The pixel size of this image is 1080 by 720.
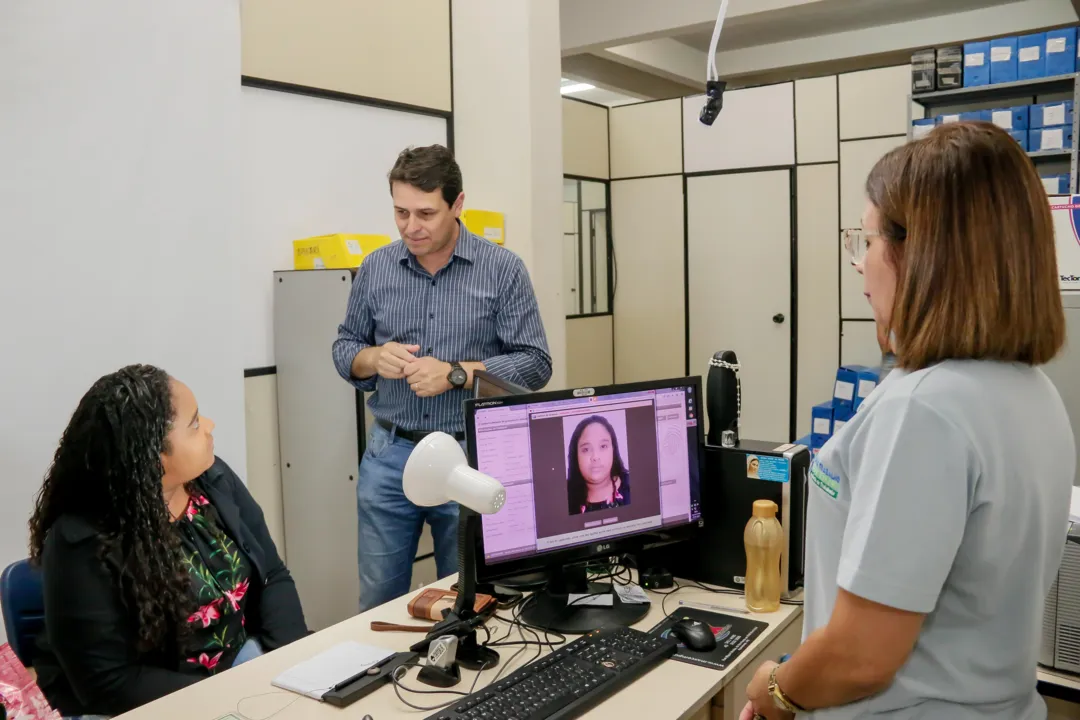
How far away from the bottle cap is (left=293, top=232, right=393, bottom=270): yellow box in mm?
1591

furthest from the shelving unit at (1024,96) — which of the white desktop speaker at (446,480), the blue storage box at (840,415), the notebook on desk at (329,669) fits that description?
the notebook on desk at (329,669)

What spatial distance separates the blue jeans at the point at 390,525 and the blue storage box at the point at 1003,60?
3.94m

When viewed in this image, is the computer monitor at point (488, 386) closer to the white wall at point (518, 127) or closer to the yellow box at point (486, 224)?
the yellow box at point (486, 224)

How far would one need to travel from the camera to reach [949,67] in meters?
4.62

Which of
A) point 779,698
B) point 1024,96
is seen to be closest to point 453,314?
point 779,698

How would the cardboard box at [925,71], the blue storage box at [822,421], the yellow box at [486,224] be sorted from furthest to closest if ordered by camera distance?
the blue storage box at [822,421] → the cardboard box at [925,71] → the yellow box at [486,224]

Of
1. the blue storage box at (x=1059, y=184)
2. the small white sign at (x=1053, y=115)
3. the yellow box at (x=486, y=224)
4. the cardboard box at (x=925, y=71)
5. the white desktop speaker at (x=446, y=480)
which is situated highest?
the cardboard box at (x=925, y=71)

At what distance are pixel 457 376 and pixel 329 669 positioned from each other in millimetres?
984

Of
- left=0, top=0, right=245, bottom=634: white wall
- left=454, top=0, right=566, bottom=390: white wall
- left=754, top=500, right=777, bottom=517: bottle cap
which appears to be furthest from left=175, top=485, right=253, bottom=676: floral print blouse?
left=454, top=0, right=566, bottom=390: white wall

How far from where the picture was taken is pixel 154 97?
2.45 meters

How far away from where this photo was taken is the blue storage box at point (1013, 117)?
4398 mm

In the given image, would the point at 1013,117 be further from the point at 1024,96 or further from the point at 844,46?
the point at 844,46

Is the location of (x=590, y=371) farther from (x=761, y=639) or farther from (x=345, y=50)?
(x=761, y=639)

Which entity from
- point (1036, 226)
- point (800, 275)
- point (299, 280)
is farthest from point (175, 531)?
point (800, 275)
